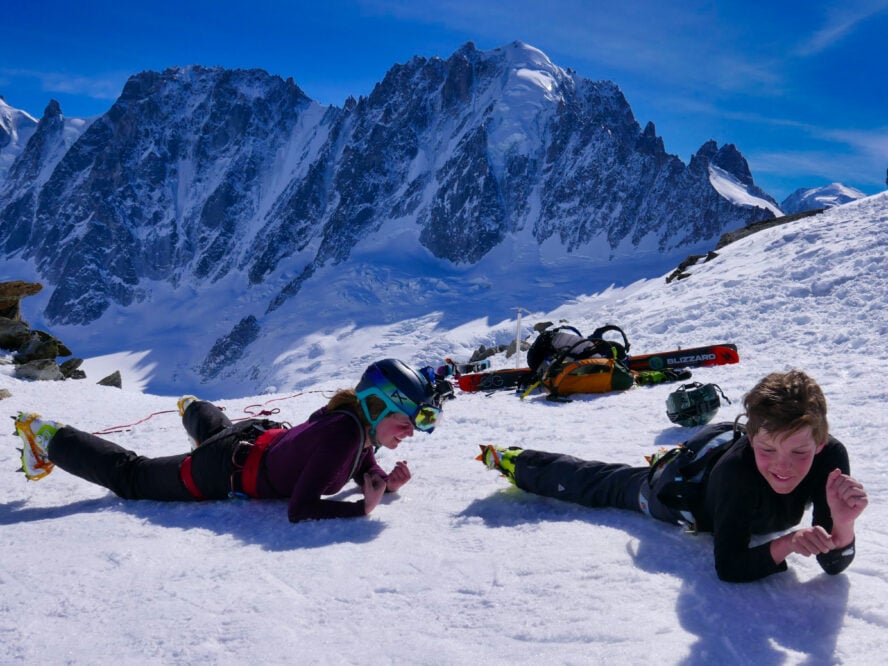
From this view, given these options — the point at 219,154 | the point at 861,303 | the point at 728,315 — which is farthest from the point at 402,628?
the point at 219,154

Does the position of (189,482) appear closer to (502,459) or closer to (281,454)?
(281,454)

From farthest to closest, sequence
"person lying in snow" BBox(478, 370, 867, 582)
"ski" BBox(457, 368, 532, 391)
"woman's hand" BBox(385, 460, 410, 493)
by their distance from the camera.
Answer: "ski" BBox(457, 368, 532, 391), "woman's hand" BBox(385, 460, 410, 493), "person lying in snow" BBox(478, 370, 867, 582)

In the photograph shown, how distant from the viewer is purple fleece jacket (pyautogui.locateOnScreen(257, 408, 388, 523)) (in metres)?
3.68

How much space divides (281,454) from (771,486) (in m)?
2.85

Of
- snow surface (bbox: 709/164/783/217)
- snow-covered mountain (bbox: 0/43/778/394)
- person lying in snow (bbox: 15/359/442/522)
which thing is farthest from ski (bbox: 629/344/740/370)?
snow surface (bbox: 709/164/783/217)

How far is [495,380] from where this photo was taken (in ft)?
33.0

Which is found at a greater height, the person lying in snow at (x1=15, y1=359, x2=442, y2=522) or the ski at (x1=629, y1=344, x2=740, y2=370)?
the ski at (x1=629, y1=344, x2=740, y2=370)

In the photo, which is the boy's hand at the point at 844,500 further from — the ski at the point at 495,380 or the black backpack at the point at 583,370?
the ski at the point at 495,380

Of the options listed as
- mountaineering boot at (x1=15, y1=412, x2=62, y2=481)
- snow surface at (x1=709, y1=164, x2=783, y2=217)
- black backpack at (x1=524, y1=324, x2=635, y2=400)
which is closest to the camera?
mountaineering boot at (x1=15, y1=412, x2=62, y2=481)

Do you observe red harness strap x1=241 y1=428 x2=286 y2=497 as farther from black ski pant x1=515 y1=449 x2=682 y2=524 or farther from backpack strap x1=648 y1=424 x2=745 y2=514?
backpack strap x1=648 y1=424 x2=745 y2=514

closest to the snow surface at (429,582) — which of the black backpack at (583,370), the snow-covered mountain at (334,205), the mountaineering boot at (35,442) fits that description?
the mountaineering boot at (35,442)

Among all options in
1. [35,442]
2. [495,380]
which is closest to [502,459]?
[35,442]

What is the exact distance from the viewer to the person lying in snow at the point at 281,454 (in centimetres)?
378

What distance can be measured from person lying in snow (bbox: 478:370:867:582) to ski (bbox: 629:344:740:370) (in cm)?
690
